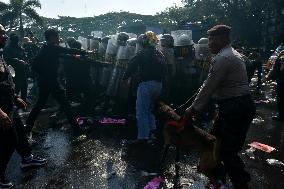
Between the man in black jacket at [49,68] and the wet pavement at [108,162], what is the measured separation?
0.74 m

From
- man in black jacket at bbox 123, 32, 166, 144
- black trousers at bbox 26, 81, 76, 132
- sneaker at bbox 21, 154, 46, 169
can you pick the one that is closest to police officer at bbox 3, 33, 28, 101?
black trousers at bbox 26, 81, 76, 132

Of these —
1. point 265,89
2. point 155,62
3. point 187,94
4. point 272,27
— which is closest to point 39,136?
point 155,62

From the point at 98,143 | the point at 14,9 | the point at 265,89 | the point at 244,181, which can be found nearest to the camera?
the point at 244,181

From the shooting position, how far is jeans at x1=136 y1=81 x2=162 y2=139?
713cm

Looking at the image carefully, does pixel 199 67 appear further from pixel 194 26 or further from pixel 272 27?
pixel 272 27

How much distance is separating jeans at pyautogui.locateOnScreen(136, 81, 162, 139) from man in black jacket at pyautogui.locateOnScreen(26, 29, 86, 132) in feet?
5.54

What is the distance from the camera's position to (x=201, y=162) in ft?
15.3

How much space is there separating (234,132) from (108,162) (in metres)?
2.70

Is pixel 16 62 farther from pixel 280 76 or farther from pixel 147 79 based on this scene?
pixel 280 76

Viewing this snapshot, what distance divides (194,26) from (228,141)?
28.5 m

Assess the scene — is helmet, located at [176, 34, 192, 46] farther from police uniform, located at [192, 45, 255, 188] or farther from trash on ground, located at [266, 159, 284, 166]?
police uniform, located at [192, 45, 255, 188]

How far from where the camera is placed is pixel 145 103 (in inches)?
283

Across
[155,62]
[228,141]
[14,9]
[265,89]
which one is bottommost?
[265,89]

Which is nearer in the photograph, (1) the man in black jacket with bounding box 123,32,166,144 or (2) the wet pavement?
(2) the wet pavement
